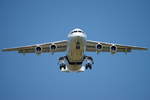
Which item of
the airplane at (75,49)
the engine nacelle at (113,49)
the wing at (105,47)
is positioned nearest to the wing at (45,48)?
the airplane at (75,49)

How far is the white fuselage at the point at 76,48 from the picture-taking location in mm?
23875

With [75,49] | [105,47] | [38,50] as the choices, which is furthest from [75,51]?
[105,47]

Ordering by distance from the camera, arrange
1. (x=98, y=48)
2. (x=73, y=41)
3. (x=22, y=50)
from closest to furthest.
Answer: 1. (x=73, y=41)
2. (x=98, y=48)
3. (x=22, y=50)

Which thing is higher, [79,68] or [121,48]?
[121,48]

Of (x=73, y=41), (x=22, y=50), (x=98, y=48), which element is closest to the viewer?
(x=73, y=41)

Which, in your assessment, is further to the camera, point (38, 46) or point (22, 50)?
point (22, 50)

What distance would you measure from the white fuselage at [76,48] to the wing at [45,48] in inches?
75.4

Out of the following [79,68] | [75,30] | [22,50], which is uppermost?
[75,30]

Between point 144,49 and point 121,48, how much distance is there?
2486 mm

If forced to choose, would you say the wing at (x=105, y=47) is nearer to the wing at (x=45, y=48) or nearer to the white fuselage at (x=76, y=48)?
the white fuselage at (x=76, y=48)

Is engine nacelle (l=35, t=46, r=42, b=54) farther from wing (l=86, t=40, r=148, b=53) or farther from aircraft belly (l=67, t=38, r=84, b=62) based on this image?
wing (l=86, t=40, r=148, b=53)

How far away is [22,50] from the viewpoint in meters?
28.9

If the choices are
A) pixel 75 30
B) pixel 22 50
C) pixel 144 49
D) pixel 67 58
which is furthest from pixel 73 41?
pixel 144 49

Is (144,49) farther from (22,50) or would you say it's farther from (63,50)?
(22,50)
